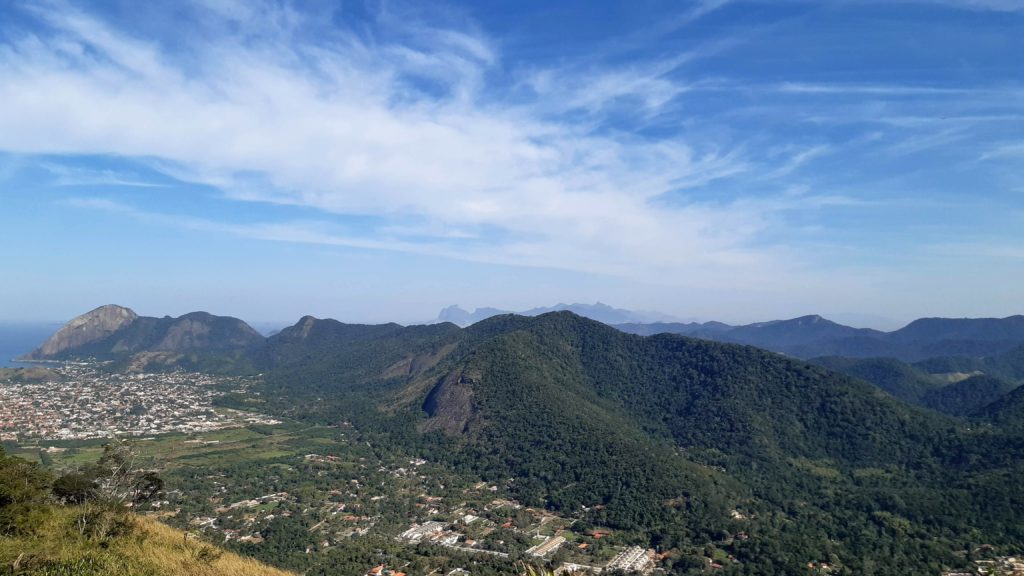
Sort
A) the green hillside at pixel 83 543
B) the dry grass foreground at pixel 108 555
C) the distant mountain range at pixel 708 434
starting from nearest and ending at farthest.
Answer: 1. the dry grass foreground at pixel 108 555
2. the green hillside at pixel 83 543
3. the distant mountain range at pixel 708 434

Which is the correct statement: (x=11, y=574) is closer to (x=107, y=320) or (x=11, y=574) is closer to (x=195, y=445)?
(x=195, y=445)

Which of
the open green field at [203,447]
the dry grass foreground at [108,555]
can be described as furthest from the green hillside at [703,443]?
the dry grass foreground at [108,555]

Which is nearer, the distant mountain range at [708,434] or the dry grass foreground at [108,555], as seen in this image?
the dry grass foreground at [108,555]

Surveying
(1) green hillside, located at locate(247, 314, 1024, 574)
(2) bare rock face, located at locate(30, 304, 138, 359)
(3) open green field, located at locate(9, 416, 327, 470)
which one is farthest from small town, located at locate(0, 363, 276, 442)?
(2) bare rock face, located at locate(30, 304, 138, 359)

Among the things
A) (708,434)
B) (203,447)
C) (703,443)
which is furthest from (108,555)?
(708,434)

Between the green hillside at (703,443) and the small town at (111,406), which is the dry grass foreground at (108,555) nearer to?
the green hillside at (703,443)

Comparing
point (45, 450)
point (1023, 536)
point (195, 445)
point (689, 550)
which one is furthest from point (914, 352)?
point (45, 450)
